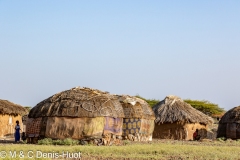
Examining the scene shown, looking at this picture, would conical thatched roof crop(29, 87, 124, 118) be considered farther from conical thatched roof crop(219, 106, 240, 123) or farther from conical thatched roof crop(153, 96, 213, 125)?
conical thatched roof crop(219, 106, 240, 123)

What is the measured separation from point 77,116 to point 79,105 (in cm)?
55

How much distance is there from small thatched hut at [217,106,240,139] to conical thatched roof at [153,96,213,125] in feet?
5.58

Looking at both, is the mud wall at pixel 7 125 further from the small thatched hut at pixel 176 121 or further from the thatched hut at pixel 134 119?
the small thatched hut at pixel 176 121

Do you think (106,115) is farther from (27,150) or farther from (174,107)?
(174,107)

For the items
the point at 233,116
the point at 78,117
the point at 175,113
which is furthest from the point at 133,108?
the point at 233,116

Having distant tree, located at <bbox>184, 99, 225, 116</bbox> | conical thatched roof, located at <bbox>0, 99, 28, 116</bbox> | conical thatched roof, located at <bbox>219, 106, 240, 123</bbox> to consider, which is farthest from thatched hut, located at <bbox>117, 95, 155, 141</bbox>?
distant tree, located at <bbox>184, 99, 225, 116</bbox>

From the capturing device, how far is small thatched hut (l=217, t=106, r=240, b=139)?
3298cm

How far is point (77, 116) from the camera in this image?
74.5 feet

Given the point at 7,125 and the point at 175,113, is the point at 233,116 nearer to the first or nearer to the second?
the point at 175,113

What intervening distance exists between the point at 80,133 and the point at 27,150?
5.75m

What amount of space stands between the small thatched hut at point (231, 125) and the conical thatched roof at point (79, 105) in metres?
11.7

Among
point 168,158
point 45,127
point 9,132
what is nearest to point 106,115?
point 45,127

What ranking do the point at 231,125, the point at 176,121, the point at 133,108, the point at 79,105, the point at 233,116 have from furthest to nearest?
the point at 176,121
the point at 231,125
the point at 233,116
the point at 133,108
the point at 79,105

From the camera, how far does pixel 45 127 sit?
23.4 meters
